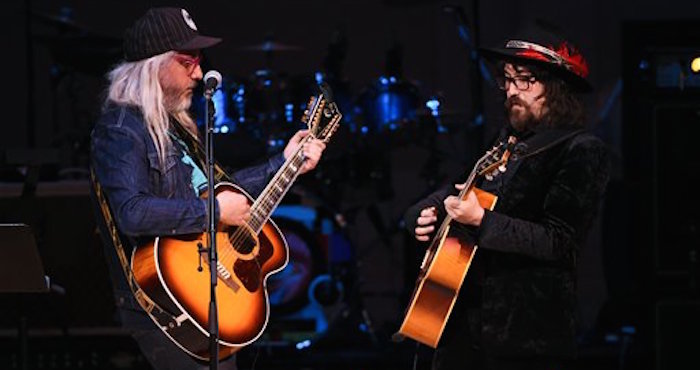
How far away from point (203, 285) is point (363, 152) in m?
4.73

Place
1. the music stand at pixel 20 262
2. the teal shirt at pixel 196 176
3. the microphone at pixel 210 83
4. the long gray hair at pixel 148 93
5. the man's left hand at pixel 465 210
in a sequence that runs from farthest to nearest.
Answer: the music stand at pixel 20 262 < the teal shirt at pixel 196 176 < the long gray hair at pixel 148 93 < the microphone at pixel 210 83 < the man's left hand at pixel 465 210

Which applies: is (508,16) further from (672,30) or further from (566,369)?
(566,369)

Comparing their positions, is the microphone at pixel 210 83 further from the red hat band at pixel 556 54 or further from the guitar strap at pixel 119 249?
the red hat band at pixel 556 54

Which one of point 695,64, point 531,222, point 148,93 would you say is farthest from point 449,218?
point 695,64

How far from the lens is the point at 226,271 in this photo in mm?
4926

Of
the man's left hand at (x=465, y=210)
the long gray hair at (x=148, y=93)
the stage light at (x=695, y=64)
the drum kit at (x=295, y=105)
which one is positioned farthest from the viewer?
the drum kit at (x=295, y=105)

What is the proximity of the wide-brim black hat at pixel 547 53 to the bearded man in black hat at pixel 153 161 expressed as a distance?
84 cm

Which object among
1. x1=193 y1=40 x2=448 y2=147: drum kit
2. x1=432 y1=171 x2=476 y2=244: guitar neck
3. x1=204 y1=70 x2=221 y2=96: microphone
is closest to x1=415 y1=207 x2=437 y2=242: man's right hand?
x1=432 y1=171 x2=476 y2=244: guitar neck

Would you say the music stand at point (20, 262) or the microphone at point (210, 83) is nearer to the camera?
the microphone at point (210, 83)

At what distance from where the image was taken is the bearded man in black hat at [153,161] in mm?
4762

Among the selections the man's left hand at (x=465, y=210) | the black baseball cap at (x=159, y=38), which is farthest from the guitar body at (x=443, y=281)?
the black baseball cap at (x=159, y=38)

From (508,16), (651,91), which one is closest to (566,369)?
(651,91)

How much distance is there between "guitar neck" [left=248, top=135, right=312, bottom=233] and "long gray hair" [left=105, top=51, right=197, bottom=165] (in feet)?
1.37

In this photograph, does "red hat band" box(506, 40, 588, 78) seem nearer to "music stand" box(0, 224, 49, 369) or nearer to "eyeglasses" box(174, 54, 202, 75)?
"eyeglasses" box(174, 54, 202, 75)
